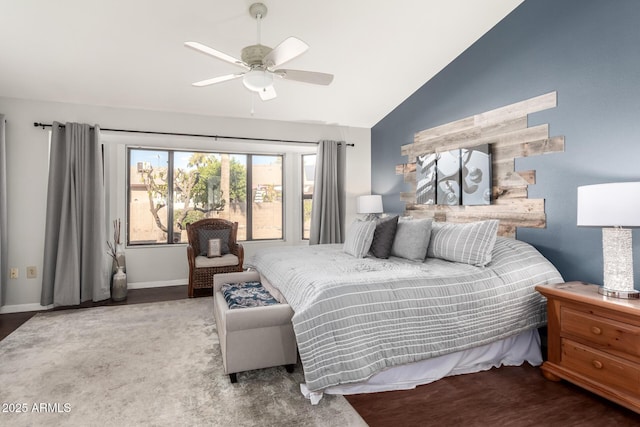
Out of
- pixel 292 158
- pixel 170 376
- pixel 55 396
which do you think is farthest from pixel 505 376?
pixel 292 158

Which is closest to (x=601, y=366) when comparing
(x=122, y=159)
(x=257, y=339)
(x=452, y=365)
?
(x=452, y=365)

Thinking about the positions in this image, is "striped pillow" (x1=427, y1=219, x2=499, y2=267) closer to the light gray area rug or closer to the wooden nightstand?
the wooden nightstand

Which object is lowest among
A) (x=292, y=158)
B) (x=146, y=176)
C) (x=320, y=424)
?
(x=320, y=424)

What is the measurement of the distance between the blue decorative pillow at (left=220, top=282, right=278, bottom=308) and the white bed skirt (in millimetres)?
720

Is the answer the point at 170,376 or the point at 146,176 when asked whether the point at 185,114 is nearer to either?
the point at 146,176

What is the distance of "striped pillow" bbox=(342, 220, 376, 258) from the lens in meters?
3.23

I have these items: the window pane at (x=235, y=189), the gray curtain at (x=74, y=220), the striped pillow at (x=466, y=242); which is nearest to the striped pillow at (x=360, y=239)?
the striped pillow at (x=466, y=242)

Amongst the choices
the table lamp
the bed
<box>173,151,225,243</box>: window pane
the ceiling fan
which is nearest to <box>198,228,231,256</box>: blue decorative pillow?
<box>173,151,225,243</box>: window pane

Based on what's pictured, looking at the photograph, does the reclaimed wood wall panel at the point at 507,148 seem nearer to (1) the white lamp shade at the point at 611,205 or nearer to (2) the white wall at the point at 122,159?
(1) the white lamp shade at the point at 611,205

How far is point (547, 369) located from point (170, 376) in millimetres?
2540

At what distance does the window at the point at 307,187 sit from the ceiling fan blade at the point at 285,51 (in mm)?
3304

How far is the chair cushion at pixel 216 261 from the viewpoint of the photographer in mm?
4447

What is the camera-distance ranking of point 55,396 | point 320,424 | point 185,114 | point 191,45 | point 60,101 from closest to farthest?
point 320,424, point 55,396, point 191,45, point 60,101, point 185,114

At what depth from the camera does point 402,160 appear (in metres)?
4.68
